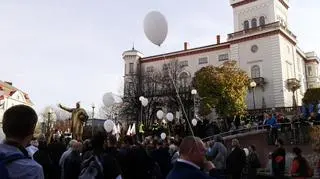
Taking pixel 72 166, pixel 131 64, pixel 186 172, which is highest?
pixel 131 64

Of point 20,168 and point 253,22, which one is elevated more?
point 253,22

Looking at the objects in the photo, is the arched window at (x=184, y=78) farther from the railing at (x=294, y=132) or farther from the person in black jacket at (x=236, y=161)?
the person in black jacket at (x=236, y=161)

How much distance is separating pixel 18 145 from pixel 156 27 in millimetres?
10631

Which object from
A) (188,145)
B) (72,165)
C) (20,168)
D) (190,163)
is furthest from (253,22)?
(20,168)

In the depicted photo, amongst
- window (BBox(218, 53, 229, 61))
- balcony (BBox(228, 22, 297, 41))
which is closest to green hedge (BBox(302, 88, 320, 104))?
balcony (BBox(228, 22, 297, 41))

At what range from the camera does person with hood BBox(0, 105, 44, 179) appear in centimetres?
238

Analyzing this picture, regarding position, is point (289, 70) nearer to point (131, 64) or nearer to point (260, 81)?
point (260, 81)

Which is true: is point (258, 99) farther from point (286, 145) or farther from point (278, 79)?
point (286, 145)

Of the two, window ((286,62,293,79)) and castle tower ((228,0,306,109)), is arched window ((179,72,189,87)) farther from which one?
window ((286,62,293,79))

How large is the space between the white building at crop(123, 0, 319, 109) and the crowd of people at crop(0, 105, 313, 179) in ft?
108

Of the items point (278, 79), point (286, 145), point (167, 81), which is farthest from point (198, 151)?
point (167, 81)

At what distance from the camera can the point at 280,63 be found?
47.7 meters

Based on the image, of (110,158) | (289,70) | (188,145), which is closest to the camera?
(188,145)

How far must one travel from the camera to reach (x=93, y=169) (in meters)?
5.44
